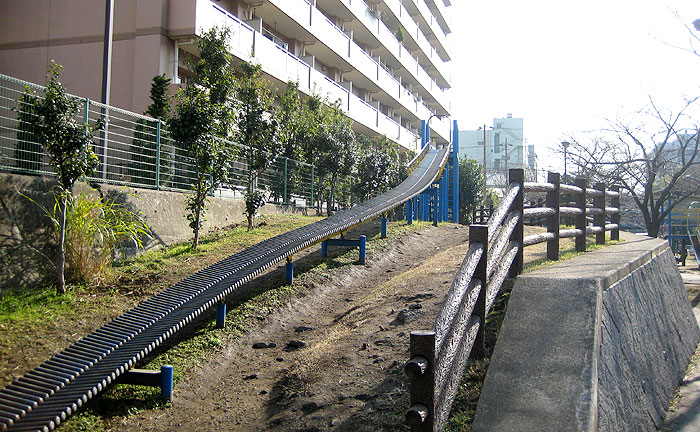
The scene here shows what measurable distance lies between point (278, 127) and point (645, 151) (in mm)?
12747

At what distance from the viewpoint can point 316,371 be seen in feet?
18.3

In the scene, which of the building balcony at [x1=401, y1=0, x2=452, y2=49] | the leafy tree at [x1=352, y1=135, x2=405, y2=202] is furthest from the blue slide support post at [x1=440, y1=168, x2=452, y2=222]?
the building balcony at [x1=401, y1=0, x2=452, y2=49]

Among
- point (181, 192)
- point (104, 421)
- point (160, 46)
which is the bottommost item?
point (104, 421)

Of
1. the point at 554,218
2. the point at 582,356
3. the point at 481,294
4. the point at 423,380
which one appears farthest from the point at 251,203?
the point at 423,380

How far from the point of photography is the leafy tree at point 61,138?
7.12m

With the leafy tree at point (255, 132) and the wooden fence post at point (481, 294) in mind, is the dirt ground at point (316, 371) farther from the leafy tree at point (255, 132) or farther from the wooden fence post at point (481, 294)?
the leafy tree at point (255, 132)

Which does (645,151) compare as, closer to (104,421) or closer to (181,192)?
(181,192)

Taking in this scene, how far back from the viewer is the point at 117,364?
5156mm

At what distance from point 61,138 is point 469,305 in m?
5.48

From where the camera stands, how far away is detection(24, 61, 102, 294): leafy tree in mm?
7125

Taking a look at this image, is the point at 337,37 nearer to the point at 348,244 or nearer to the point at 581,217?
the point at 348,244

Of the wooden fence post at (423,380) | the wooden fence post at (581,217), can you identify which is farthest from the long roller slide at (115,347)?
the wooden fence post at (581,217)

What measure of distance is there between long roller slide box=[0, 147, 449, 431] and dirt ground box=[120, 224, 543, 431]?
524 millimetres

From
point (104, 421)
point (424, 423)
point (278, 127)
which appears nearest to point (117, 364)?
point (104, 421)
